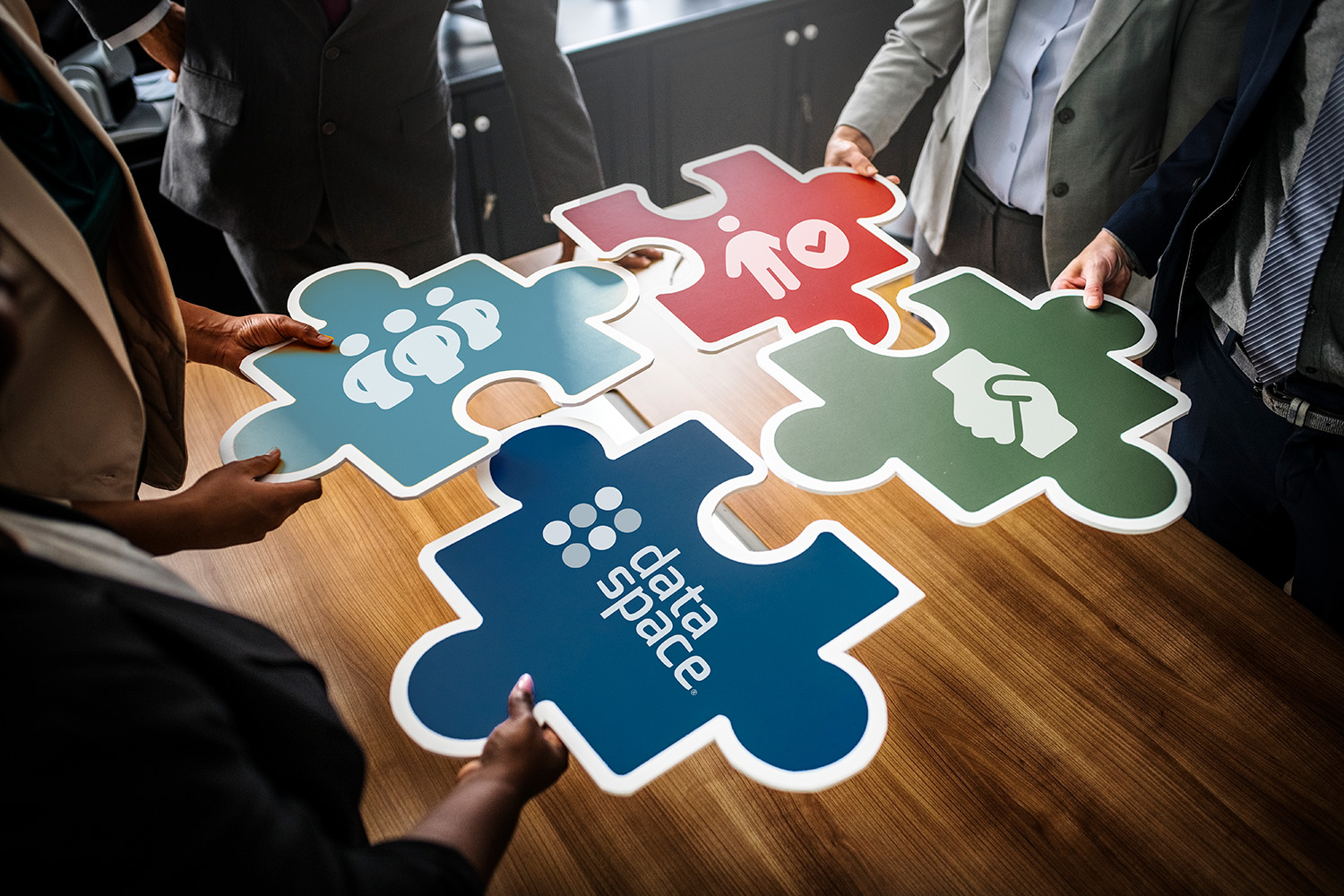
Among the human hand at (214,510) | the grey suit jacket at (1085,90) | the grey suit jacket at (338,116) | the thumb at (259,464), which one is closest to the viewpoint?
the human hand at (214,510)

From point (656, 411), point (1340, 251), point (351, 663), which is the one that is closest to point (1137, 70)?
point (1340, 251)

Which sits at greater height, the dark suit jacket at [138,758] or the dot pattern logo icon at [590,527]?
the dark suit jacket at [138,758]

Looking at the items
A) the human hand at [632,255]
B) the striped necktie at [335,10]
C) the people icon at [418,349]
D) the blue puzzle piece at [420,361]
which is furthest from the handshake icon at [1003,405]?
the striped necktie at [335,10]

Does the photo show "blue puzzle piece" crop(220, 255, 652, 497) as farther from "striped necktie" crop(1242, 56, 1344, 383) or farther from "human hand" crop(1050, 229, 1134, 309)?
"striped necktie" crop(1242, 56, 1344, 383)

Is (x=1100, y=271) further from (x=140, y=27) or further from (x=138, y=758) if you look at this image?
(x=140, y=27)

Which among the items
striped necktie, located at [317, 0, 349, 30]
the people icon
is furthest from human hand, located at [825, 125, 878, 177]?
striped necktie, located at [317, 0, 349, 30]

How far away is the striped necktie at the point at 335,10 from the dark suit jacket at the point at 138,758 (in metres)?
1.38

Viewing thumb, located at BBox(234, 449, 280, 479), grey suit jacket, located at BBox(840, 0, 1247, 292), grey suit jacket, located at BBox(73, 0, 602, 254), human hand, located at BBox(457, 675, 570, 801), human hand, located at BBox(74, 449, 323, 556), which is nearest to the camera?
human hand, located at BBox(457, 675, 570, 801)

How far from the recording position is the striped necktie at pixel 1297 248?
122 centimetres

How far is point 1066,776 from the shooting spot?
3.62 feet

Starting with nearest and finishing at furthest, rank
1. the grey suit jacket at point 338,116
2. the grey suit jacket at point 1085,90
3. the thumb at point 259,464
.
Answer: the thumb at point 259,464
the grey suit jacket at point 1085,90
the grey suit jacket at point 338,116

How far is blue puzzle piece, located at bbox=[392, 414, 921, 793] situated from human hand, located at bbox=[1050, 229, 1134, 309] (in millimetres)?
652

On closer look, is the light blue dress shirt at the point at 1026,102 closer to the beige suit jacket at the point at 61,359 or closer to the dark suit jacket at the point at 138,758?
the beige suit jacket at the point at 61,359

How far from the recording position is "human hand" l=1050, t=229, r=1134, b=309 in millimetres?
1455
